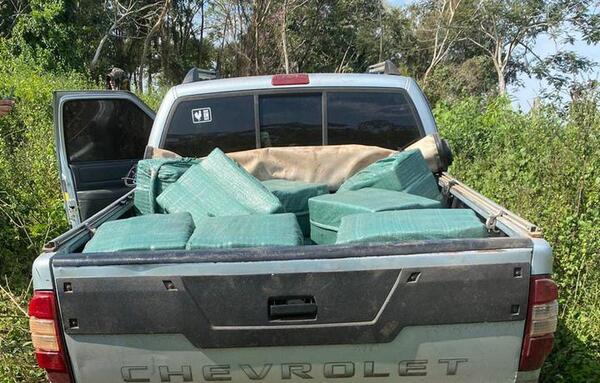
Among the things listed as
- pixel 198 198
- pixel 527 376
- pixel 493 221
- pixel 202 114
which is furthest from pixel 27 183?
pixel 527 376

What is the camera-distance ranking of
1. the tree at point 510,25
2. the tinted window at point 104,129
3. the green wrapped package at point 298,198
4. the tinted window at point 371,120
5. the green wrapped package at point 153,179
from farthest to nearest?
the tree at point 510,25 < the tinted window at point 104,129 < the tinted window at point 371,120 < the green wrapped package at point 153,179 < the green wrapped package at point 298,198

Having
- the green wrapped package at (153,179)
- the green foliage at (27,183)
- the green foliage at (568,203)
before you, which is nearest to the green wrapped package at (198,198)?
the green wrapped package at (153,179)

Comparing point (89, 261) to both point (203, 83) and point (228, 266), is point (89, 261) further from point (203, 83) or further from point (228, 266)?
point (203, 83)

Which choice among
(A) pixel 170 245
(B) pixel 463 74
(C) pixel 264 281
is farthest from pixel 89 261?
(B) pixel 463 74

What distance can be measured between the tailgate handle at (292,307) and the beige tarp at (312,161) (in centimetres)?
182

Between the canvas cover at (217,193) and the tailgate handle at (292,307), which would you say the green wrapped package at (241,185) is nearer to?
the canvas cover at (217,193)

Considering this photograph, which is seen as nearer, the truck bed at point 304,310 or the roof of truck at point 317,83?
the truck bed at point 304,310

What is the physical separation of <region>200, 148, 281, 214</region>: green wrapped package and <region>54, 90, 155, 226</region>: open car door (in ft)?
8.07

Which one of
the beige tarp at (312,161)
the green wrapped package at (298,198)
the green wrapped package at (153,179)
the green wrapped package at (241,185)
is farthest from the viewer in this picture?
the beige tarp at (312,161)

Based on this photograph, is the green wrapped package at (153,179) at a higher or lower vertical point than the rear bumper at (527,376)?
higher

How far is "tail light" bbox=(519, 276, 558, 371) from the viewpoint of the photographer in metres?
1.91

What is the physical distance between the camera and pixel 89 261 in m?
1.92

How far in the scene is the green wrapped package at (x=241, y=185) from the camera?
8.87 ft

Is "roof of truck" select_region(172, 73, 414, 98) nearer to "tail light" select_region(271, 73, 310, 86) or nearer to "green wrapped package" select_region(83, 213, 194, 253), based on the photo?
"tail light" select_region(271, 73, 310, 86)
